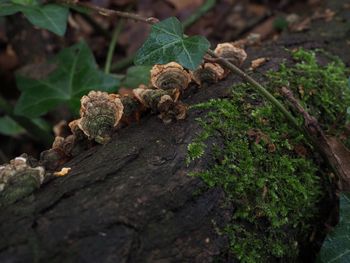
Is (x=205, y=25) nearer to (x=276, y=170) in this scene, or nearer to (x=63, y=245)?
(x=276, y=170)

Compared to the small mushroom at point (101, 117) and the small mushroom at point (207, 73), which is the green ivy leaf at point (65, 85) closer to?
the small mushroom at point (207, 73)

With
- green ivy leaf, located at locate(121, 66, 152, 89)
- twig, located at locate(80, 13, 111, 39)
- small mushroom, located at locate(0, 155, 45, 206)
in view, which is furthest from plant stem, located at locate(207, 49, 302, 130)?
twig, located at locate(80, 13, 111, 39)

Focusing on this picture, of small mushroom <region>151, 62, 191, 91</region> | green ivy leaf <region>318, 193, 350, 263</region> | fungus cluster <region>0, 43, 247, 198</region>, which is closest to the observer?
green ivy leaf <region>318, 193, 350, 263</region>

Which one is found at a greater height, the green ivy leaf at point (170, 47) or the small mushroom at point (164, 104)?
the green ivy leaf at point (170, 47)

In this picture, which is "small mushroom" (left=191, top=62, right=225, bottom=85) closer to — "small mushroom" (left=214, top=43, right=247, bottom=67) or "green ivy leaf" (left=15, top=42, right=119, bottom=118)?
"small mushroom" (left=214, top=43, right=247, bottom=67)

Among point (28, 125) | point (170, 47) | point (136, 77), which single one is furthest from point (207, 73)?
point (28, 125)

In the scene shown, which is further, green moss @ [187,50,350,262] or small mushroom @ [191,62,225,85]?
small mushroom @ [191,62,225,85]

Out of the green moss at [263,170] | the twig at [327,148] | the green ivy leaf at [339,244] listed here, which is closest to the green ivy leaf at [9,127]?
the green moss at [263,170]

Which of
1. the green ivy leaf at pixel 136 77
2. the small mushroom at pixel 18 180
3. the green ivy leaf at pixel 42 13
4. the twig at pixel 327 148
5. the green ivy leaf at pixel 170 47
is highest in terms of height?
the green ivy leaf at pixel 42 13
